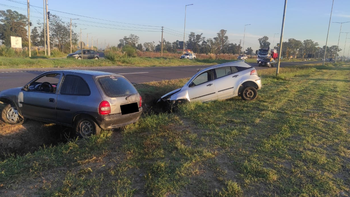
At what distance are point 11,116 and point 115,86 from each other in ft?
9.93

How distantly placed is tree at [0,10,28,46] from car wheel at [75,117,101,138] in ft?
213

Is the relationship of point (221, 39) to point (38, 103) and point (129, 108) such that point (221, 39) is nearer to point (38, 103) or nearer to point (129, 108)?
point (129, 108)

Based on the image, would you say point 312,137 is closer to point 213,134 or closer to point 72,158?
point 213,134

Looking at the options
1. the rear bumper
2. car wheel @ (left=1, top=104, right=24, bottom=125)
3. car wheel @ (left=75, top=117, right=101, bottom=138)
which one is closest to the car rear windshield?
the rear bumper

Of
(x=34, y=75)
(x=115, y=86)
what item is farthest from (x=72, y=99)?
(x=34, y=75)

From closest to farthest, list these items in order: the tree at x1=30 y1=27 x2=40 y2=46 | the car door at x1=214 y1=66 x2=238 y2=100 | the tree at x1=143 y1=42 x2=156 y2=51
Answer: the car door at x1=214 y1=66 x2=238 y2=100, the tree at x1=30 y1=27 x2=40 y2=46, the tree at x1=143 y1=42 x2=156 y2=51

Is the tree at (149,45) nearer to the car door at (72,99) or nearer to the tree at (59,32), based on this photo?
the tree at (59,32)

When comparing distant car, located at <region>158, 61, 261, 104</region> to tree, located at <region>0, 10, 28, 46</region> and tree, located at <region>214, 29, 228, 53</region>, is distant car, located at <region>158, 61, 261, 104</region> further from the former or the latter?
tree, located at <region>214, 29, 228, 53</region>

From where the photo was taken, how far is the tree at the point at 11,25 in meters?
59.1

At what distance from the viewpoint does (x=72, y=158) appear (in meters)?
4.07

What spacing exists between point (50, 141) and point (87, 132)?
1541 mm

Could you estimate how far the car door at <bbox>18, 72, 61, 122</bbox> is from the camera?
550 centimetres

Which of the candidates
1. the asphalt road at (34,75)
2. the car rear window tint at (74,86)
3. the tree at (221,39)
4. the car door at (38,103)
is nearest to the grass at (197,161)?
the car rear window tint at (74,86)

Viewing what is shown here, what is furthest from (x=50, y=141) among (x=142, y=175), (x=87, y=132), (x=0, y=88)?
(x=0, y=88)
